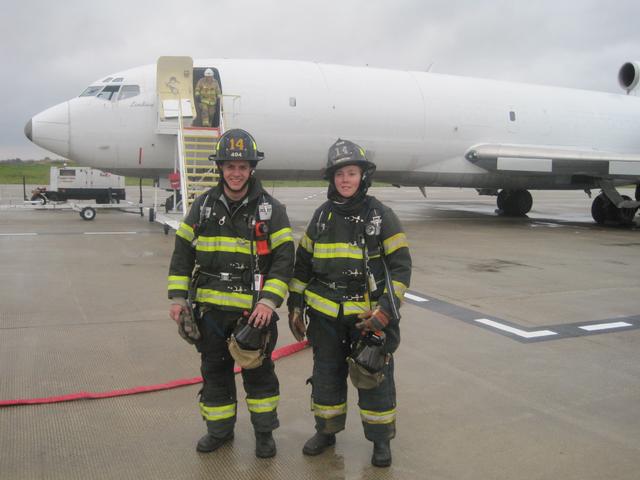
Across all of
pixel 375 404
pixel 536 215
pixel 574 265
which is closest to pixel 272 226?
pixel 375 404

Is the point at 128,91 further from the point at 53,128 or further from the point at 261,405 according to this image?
the point at 261,405

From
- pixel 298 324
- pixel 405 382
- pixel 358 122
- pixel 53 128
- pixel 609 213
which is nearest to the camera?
pixel 298 324

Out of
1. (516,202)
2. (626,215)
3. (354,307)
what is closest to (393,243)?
(354,307)

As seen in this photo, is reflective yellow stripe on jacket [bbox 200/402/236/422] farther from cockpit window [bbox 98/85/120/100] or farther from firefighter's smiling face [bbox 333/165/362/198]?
cockpit window [bbox 98/85/120/100]

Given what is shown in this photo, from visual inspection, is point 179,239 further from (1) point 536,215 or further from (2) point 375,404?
(1) point 536,215

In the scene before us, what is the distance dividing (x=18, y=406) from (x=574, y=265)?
31.4 feet

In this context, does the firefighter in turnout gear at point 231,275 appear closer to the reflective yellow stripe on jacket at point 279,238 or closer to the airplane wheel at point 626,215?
the reflective yellow stripe on jacket at point 279,238

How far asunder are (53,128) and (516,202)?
15.4 meters

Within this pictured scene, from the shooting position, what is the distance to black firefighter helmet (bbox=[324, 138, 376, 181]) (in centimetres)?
381

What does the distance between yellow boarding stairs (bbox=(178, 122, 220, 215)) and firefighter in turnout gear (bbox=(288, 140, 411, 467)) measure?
1007 cm

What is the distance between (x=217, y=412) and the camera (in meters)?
3.84

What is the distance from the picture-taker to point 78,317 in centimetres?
677

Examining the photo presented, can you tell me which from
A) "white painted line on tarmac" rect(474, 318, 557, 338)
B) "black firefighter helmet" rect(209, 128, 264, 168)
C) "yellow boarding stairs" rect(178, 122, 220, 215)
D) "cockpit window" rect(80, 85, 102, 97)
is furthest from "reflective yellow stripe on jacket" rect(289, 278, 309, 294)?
"cockpit window" rect(80, 85, 102, 97)

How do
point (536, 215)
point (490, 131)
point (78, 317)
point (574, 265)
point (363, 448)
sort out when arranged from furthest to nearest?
point (536, 215) < point (490, 131) < point (574, 265) < point (78, 317) < point (363, 448)
